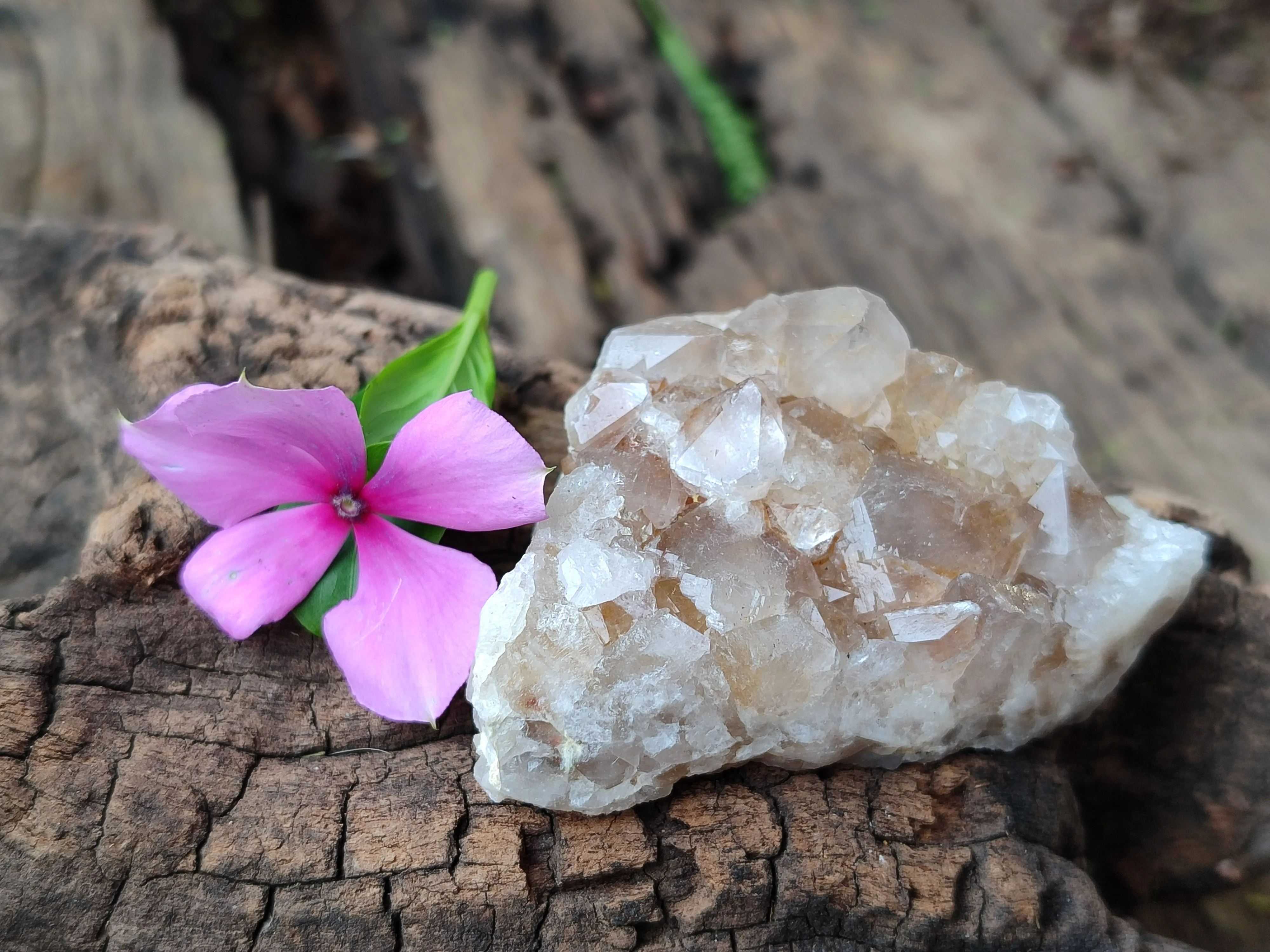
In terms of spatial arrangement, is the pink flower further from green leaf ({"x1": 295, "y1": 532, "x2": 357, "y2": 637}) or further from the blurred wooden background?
the blurred wooden background

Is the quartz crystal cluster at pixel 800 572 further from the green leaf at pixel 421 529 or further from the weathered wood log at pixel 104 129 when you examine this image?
the weathered wood log at pixel 104 129

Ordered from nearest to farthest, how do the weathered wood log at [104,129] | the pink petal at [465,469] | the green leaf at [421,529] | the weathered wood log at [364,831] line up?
the weathered wood log at [364,831], the pink petal at [465,469], the green leaf at [421,529], the weathered wood log at [104,129]

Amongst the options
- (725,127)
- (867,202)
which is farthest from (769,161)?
(867,202)

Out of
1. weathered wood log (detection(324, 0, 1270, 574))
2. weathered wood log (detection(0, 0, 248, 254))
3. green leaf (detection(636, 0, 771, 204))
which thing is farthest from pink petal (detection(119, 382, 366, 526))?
green leaf (detection(636, 0, 771, 204))

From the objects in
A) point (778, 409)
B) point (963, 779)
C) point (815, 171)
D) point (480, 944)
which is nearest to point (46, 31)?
point (815, 171)

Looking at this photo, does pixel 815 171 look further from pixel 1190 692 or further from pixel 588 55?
pixel 1190 692

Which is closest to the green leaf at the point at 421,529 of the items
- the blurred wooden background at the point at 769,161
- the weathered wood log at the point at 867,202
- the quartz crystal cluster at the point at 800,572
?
the quartz crystal cluster at the point at 800,572

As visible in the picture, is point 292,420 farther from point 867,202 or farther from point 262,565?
point 867,202
